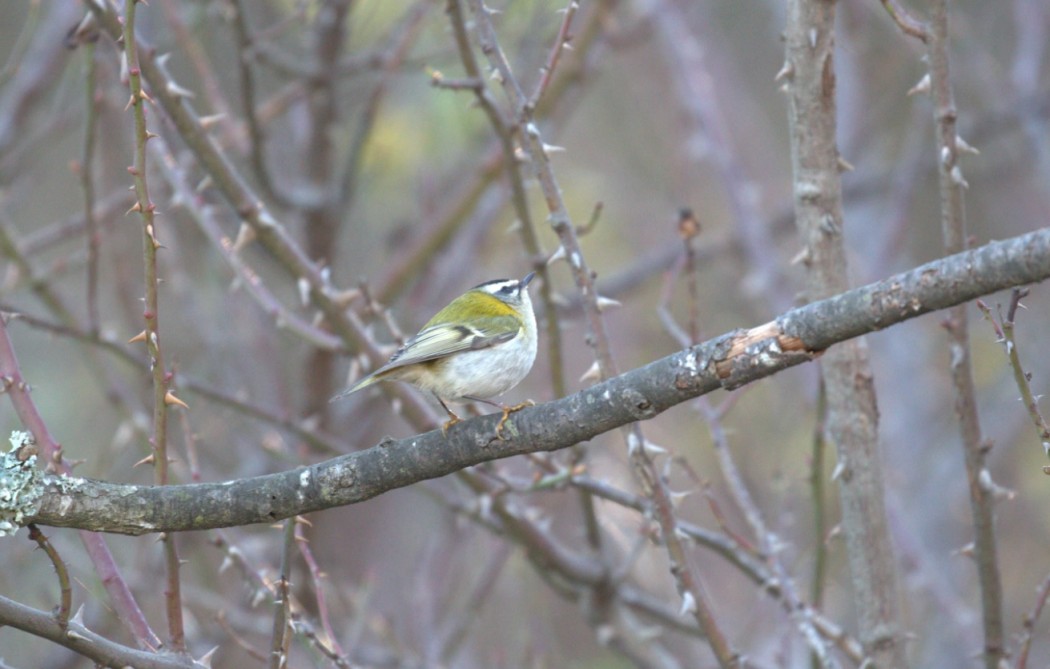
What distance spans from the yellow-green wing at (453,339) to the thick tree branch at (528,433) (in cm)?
67

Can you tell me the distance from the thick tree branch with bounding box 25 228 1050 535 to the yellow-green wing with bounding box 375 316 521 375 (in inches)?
26.4

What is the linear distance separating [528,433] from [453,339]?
1140 millimetres

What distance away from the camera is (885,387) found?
7.32 metres

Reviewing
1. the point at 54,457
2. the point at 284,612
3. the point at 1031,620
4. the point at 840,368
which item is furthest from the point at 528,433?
the point at 1031,620

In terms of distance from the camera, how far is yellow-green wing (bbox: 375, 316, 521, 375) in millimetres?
3117

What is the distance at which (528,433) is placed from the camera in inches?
86.0

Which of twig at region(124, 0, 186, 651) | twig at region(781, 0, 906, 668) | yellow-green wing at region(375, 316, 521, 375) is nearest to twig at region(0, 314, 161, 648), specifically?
twig at region(124, 0, 186, 651)

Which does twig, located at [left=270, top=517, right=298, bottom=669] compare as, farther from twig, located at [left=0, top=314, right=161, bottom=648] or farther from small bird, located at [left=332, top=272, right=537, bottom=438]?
small bird, located at [left=332, top=272, right=537, bottom=438]

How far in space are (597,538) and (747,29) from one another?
7.77 meters

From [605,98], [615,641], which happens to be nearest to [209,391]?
[615,641]

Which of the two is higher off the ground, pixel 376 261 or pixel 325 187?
pixel 376 261

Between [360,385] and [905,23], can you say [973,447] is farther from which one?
[360,385]

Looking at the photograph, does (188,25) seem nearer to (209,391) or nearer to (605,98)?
(209,391)

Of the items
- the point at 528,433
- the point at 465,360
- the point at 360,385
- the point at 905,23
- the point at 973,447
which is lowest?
the point at 528,433
